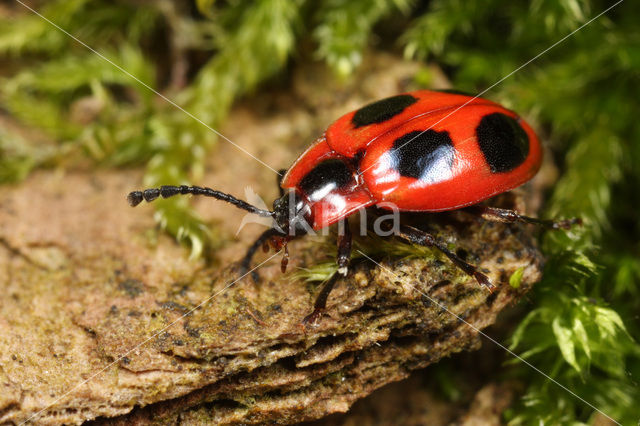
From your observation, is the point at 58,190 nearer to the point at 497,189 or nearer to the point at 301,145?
the point at 301,145

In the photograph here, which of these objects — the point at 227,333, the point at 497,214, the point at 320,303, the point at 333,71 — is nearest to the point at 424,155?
the point at 497,214

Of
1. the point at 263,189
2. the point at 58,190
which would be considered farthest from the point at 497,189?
the point at 58,190

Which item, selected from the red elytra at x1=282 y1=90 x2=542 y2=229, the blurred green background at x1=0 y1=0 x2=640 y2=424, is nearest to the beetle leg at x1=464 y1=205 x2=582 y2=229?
the red elytra at x1=282 y1=90 x2=542 y2=229

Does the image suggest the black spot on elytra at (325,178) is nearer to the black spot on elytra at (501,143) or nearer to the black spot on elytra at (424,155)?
the black spot on elytra at (424,155)

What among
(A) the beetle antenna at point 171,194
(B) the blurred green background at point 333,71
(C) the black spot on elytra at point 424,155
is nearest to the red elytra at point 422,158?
(C) the black spot on elytra at point 424,155

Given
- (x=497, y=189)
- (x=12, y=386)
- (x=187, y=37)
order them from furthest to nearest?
(x=187, y=37), (x=497, y=189), (x=12, y=386)
